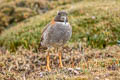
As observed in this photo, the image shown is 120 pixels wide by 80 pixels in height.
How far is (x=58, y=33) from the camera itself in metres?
6.80

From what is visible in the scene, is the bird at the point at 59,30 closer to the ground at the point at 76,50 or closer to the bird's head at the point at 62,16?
the bird's head at the point at 62,16

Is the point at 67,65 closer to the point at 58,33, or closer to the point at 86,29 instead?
the point at 58,33

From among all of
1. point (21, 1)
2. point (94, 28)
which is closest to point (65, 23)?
point (94, 28)

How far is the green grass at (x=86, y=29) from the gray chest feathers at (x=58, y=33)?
104 inches

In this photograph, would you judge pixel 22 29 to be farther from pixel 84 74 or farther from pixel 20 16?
pixel 84 74

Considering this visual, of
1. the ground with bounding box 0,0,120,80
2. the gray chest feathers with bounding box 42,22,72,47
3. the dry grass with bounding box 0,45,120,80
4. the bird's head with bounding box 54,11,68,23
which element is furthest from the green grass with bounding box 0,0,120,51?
the bird's head with bounding box 54,11,68,23

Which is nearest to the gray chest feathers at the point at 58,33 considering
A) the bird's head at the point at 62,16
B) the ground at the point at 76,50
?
the bird's head at the point at 62,16

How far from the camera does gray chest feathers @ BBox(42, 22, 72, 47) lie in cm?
679

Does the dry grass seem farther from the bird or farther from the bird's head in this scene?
the bird's head

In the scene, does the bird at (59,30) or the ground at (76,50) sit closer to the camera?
the ground at (76,50)

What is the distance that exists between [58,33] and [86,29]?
399 centimetres

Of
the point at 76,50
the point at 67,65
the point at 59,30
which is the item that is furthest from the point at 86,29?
the point at 59,30

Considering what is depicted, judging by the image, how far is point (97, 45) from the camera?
9688 mm

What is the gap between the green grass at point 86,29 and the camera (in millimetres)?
9945
